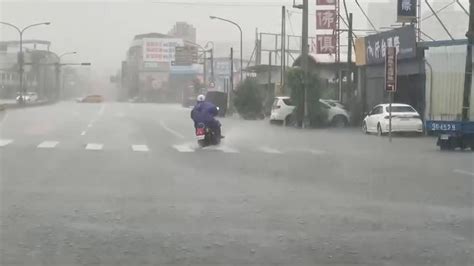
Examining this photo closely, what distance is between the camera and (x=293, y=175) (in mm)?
14234

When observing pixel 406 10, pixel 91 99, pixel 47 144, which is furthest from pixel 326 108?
pixel 91 99

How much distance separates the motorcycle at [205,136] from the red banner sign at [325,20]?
22.4m

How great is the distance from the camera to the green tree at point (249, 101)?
47.8m

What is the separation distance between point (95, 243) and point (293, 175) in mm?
7316

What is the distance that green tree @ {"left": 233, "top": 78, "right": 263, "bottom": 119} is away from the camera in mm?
47812

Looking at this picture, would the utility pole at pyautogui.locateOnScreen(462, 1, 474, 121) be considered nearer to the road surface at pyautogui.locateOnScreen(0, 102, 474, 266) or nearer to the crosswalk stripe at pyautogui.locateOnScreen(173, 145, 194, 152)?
the road surface at pyautogui.locateOnScreen(0, 102, 474, 266)

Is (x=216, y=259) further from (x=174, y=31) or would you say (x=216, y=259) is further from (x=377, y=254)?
(x=174, y=31)

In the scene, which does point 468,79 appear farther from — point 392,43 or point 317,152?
point 392,43

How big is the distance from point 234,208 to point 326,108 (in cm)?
2659

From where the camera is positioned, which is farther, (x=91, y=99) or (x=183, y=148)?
(x=91, y=99)

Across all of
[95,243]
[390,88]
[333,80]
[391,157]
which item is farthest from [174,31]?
[95,243]

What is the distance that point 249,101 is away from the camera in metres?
48.0

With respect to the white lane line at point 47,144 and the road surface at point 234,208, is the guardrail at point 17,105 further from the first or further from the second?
the road surface at point 234,208

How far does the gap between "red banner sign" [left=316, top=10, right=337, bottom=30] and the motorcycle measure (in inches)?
882
